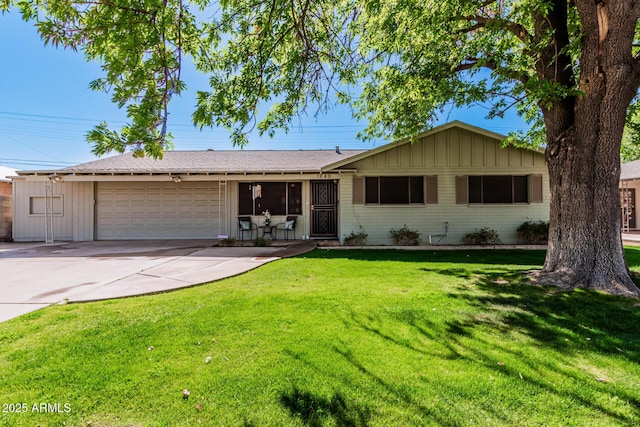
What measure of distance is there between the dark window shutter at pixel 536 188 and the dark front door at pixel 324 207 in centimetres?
686

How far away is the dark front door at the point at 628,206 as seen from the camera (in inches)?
550

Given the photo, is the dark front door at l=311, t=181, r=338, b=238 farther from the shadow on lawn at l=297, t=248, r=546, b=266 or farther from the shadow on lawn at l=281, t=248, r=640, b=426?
the shadow on lawn at l=281, t=248, r=640, b=426

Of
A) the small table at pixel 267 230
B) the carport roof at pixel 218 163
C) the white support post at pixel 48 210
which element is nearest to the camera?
the carport roof at pixel 218 163

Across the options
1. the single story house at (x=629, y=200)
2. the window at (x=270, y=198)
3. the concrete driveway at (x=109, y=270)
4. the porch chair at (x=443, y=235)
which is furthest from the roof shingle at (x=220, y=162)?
the single story house at (x=629, y=200)

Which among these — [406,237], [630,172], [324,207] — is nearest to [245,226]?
[324,207]

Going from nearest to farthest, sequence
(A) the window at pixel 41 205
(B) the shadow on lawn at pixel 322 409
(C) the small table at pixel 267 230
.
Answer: (B) the shadow on lawn at pixel 322 409
(C) the small table at pixel 267 230
(A) the window at pixel 41 205

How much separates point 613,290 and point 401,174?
21.0ft

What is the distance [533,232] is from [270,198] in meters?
9.54

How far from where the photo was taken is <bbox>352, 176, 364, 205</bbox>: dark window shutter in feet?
33.0

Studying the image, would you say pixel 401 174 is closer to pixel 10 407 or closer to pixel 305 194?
pixel 305 194

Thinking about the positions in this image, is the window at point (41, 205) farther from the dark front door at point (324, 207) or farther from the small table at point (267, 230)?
the dark front door at point (324, 207)

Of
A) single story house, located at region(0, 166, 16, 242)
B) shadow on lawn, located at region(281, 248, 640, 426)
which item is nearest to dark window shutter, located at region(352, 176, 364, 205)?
shadow on lawn, located at region(281, 248, 640, 426)

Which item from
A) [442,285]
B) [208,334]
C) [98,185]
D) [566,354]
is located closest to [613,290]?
[442,285]

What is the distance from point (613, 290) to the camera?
441 cm
